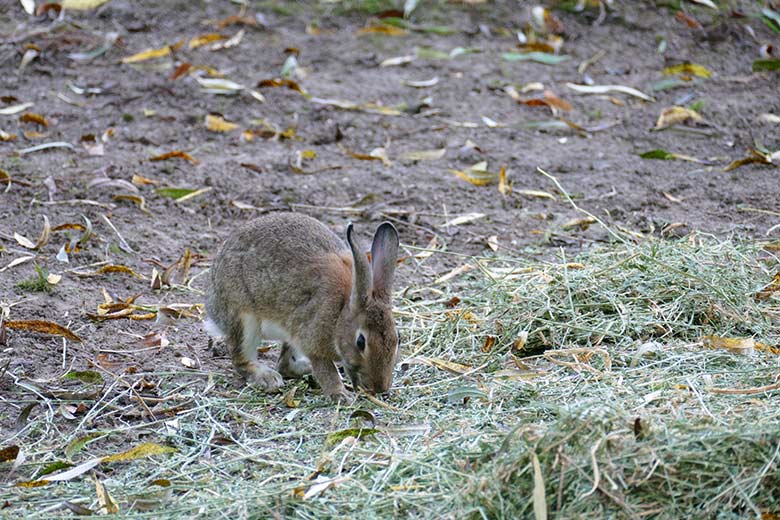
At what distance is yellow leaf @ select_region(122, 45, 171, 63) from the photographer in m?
10.2

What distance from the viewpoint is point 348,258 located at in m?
5.46

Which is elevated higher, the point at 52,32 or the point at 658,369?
the point at 658,369

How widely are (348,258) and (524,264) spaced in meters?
1.46

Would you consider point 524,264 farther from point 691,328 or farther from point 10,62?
point 10,62

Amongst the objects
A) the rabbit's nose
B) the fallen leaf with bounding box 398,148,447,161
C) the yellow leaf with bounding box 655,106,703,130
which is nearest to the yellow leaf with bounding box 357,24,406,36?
the fallen leaf with bounding box 398,148,447,161

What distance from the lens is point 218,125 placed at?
8875mm

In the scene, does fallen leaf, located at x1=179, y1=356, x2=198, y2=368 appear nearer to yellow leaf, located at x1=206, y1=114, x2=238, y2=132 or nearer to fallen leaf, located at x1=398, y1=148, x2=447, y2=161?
fallen leaf, located at x1=398, y1=148, x2=447, y2=161

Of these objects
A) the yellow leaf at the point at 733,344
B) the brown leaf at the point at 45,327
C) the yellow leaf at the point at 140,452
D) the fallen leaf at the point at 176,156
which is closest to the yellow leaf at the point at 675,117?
the fallen leaf at the point at 176,156

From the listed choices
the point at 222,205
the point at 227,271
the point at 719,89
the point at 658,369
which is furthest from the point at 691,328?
the point at 719,89

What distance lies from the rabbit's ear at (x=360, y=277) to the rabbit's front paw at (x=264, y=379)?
636mm

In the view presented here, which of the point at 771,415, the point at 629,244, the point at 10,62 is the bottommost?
the point at 10,62

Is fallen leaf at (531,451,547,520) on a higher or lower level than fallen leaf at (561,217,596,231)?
higher

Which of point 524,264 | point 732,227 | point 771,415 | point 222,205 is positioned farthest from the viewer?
point 222,205

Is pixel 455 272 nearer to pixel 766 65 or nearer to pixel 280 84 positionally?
pixel 280 84
